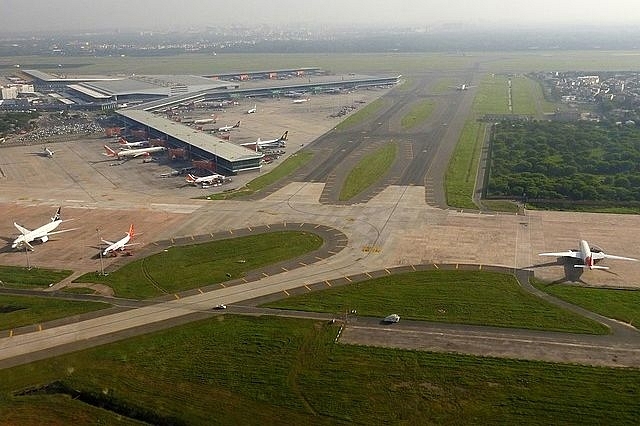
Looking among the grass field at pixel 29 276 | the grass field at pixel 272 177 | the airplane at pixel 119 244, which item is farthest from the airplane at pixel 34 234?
the grass field at pixel 272 177

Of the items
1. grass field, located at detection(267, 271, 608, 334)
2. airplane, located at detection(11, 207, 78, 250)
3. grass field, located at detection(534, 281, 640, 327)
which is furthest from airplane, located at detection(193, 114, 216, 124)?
grass field, located at detection(534, 281, 640, 327)

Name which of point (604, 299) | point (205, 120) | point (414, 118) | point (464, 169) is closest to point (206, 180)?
point (464, 169)

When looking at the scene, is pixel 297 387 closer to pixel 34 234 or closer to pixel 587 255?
pixel 587 255

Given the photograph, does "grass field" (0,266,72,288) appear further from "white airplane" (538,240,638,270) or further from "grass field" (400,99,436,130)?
"grass field" (400,99,436,130)

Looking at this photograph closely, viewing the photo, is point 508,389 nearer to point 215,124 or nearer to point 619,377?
point 619,377

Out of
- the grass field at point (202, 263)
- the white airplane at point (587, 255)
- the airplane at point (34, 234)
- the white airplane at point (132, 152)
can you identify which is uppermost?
the white airplane at point (132, 152)

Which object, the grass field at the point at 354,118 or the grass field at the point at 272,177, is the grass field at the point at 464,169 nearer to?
the grass field at the point at 272,177

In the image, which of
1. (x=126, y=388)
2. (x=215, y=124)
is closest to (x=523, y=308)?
(x=126, y=388)
